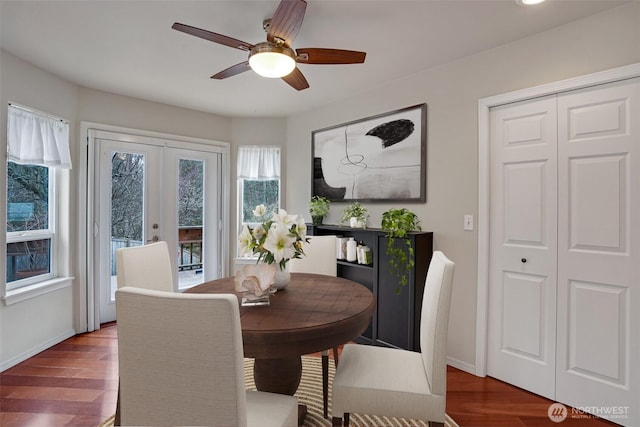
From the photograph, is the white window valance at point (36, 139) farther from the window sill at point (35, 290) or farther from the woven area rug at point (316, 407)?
the woven area rug at point (316, 407)

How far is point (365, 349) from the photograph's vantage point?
1.72m

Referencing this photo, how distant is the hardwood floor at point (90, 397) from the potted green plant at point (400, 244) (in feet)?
2.82

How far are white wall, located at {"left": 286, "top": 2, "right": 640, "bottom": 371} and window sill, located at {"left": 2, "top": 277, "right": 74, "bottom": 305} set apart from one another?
3.08 meters

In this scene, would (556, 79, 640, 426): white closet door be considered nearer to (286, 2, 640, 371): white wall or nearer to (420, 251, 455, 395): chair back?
(286, 2, 640, 371): white wall

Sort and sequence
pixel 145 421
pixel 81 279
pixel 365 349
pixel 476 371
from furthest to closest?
1. pixel 81 279
2. pixel 476 371
3. pixel 365 349
4. pixel 145 421

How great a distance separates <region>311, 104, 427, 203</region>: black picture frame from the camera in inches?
114

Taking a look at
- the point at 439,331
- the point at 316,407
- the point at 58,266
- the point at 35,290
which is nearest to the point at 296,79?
the point at 439,331

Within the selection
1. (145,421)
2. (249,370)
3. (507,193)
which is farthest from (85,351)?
(507,193)

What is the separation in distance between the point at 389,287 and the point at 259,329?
1796 millimetres

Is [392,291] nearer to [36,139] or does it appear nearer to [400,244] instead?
[400,244]

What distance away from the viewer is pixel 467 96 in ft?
8.39

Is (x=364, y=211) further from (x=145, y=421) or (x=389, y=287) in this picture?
(x=145, y=421)

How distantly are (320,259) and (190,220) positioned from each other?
2202mm

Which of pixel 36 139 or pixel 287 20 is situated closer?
pixel 287 20
